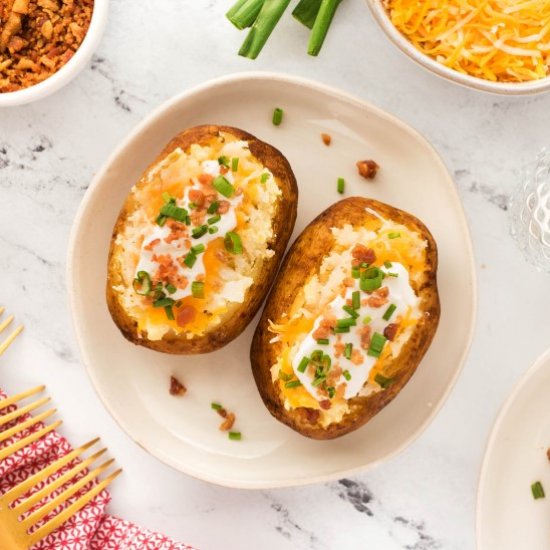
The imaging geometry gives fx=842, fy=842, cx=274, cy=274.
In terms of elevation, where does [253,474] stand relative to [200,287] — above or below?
below

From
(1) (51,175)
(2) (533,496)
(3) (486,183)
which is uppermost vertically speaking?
(3) (486,183)

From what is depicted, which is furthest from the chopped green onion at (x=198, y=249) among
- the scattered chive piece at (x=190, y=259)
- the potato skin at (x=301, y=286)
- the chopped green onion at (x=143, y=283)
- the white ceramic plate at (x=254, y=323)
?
the white ceramic plate at (x=254, y=323)

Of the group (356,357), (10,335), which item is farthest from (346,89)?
(10,335)

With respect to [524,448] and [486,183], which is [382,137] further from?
[524,448]

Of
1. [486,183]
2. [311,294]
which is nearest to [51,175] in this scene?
[311,294]

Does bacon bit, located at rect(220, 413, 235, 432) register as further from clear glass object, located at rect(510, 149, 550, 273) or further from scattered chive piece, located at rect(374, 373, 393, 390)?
clear glass object, located at rect(510, 149, 550, 273)

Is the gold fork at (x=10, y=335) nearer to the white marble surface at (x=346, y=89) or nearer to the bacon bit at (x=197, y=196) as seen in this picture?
the white marble surface at (x=346, y=89)

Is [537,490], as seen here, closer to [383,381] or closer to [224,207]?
[383,381]

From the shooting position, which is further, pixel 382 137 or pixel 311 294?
pixel 382 137
